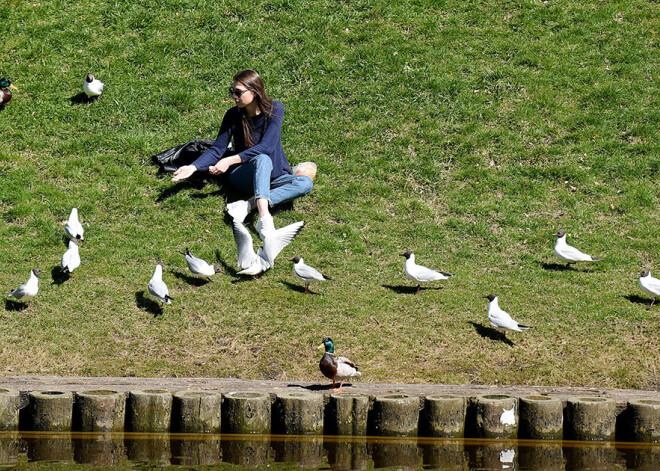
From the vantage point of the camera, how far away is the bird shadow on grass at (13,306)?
10250 millimetres

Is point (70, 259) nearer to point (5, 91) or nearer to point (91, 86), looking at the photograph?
point (91, 86)

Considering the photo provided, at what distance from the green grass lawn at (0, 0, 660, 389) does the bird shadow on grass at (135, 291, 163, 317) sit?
0.17ft

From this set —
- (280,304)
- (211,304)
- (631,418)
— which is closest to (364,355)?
(280,304)

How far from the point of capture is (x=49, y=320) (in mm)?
10109

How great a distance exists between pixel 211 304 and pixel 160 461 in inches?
146

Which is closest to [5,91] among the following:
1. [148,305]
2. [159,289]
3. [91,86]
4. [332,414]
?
[91,86]

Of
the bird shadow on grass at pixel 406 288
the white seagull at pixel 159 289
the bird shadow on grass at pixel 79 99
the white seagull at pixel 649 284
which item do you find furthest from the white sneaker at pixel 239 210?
the white seagull at pixel 649 284

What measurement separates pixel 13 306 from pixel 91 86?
5921mm

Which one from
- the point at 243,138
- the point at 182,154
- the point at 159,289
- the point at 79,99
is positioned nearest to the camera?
the point at 159,289

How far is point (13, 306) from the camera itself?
10305 millimetres

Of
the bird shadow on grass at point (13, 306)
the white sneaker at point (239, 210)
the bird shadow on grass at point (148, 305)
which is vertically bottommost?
the bird shadow on grass at point (13, 306)

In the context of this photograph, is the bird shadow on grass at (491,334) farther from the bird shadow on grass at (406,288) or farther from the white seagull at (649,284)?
the white seagull at (649,284)

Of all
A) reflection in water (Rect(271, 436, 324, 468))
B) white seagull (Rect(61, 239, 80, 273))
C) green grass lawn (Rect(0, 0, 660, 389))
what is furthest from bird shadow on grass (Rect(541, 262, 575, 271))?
white seagull (Rect(61, 239, 80, 273))

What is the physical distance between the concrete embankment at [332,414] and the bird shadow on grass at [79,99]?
28.5 ft
